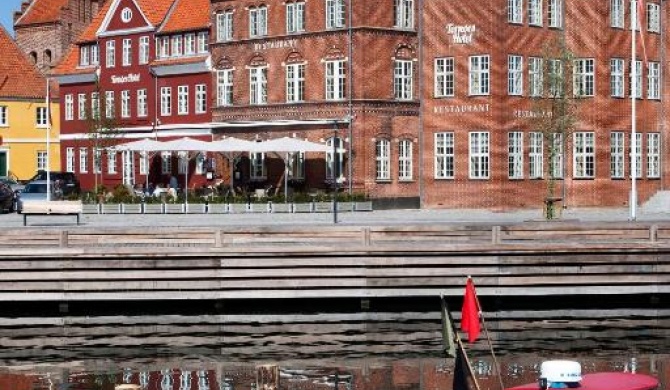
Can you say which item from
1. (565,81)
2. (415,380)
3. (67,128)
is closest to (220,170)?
(67,128)

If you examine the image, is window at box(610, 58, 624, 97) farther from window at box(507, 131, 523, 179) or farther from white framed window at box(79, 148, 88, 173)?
white framed window at box(79, 148, 88, 173)

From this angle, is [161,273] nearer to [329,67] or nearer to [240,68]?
[329,67]

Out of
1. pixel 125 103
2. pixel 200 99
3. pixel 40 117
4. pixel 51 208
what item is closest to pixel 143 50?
pixel 125 103

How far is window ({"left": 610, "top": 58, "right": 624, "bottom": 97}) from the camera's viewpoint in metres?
62.5

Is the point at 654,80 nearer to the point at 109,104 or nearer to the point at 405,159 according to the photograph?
the point at 405,159

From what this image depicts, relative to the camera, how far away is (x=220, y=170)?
6975 cm

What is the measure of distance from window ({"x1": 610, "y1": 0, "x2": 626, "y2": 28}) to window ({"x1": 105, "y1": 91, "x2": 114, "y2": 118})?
98.7ft

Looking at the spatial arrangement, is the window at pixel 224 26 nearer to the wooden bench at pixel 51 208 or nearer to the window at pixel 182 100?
the window at pixel 182 100

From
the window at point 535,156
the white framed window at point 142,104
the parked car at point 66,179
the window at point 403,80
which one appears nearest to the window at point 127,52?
the white framed window at point 142,104

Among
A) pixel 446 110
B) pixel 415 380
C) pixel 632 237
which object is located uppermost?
pixel 446 110

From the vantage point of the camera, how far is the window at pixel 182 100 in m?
72.9

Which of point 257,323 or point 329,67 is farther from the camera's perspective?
point 329,67

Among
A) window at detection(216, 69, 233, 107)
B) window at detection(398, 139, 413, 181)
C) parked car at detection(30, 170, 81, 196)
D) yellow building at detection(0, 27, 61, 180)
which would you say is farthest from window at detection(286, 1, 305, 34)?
yellow building at detection(0, 27, 61, 180)

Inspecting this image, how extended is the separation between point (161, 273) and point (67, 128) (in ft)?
178
